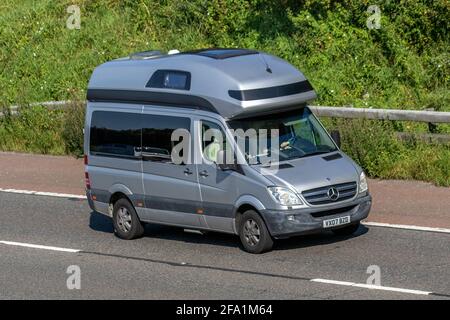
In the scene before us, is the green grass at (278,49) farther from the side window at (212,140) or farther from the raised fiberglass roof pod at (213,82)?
the side window at (212,140)

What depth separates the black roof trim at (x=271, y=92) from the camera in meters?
15.5

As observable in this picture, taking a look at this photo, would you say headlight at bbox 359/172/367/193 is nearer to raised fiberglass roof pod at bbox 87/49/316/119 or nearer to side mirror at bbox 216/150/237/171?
raised fiberglass roof pod at bbox 87/49/316/119

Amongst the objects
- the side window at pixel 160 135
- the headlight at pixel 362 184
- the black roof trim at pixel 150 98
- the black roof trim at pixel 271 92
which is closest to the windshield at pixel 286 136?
the black roof trim at pixel 271 92

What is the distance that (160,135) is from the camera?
16.6 m

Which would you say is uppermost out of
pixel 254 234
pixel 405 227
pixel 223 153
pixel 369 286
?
pixel 223 153

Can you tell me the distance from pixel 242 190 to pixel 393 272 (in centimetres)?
242

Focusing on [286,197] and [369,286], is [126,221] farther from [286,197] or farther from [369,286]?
[369,286]

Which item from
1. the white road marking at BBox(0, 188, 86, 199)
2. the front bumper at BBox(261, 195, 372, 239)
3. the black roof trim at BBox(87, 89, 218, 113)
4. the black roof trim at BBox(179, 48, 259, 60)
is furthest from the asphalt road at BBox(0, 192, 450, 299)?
the black roof trim at BBox(179, 48, 259, 60)

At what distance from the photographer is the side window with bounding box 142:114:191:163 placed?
1630 centimetres

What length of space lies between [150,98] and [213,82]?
1.30 metres

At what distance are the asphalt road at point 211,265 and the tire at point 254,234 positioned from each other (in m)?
0.13

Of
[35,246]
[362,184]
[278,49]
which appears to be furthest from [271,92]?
[278,49]

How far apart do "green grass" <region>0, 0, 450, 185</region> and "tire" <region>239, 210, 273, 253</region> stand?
16.9 feet

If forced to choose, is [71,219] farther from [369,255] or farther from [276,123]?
[369,255]
